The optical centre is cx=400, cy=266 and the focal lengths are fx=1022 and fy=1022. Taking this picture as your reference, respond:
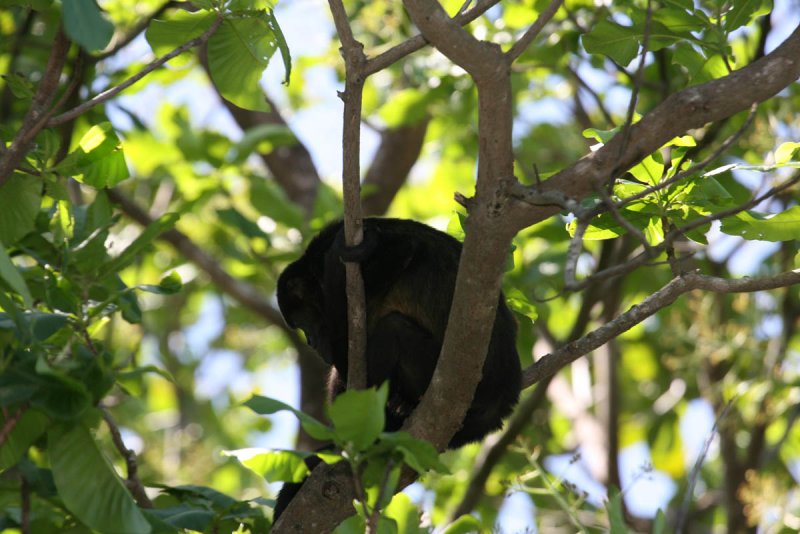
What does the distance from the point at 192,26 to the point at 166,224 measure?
0.74m

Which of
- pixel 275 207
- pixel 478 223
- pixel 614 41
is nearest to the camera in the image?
pixel 478 223

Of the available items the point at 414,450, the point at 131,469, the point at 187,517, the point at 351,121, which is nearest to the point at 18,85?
the point at 351,121

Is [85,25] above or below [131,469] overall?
above

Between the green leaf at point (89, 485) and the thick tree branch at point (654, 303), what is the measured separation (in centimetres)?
151

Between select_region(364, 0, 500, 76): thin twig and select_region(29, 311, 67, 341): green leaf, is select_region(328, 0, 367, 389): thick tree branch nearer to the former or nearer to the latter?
select_region(364, 0, 500, 76): thin twig

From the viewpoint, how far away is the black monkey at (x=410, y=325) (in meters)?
4.00

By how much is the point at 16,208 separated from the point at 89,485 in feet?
4.01

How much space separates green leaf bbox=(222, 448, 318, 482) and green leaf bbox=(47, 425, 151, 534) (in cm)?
38

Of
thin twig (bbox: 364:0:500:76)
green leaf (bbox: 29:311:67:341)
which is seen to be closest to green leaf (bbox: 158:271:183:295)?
green leaf (bbox: 29:311:67:341)

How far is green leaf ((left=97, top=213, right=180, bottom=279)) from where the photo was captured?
3684 millimetres

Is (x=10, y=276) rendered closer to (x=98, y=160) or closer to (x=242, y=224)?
(x=98, y=160)

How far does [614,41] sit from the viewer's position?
13.1ft

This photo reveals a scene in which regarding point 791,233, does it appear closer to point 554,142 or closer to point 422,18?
point 422,18

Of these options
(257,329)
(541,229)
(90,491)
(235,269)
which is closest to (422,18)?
(90,491)
